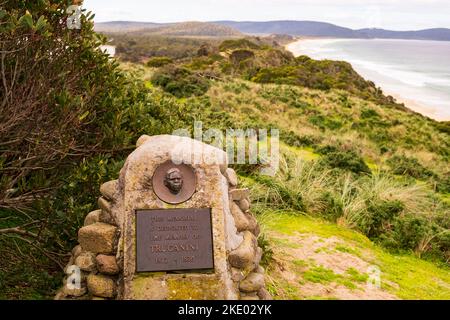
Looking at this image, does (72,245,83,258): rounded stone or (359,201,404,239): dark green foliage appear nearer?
(72,245,83,258): rounded stone

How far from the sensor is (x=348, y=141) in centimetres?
1636

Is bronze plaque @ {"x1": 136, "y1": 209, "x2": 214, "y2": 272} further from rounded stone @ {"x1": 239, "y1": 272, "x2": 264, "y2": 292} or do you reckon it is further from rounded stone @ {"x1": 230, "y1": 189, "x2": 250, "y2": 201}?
rounded stone @ {"x1": 230, "y1": 189, "x2": 250, "y2": 201}

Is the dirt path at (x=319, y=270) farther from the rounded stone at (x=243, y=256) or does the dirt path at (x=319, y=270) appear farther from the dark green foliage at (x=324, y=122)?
the dark green foliage at (x=324, y=122)

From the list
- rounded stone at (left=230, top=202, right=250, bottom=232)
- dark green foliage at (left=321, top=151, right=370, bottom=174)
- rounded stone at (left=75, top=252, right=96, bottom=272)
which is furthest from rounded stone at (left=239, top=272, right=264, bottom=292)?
dark green foliage at (left=321, top=151, right=370, bottom=174)

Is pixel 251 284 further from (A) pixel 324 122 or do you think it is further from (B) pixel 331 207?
(A) pixel 324 122

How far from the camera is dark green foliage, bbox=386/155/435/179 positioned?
1347 centimetres

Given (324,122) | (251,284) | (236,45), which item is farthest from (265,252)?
(236,45)

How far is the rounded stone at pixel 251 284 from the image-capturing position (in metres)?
4.53

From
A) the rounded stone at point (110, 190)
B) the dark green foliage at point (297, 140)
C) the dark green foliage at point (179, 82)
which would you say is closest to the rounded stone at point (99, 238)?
the rounded stone at point (110, 190)

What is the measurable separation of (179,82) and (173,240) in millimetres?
19710

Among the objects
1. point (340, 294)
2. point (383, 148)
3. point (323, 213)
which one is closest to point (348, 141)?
point (383, 148)

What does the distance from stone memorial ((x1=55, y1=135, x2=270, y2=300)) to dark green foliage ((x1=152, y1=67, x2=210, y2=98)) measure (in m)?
17.9

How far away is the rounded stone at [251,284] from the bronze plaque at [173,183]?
3.31 ft
